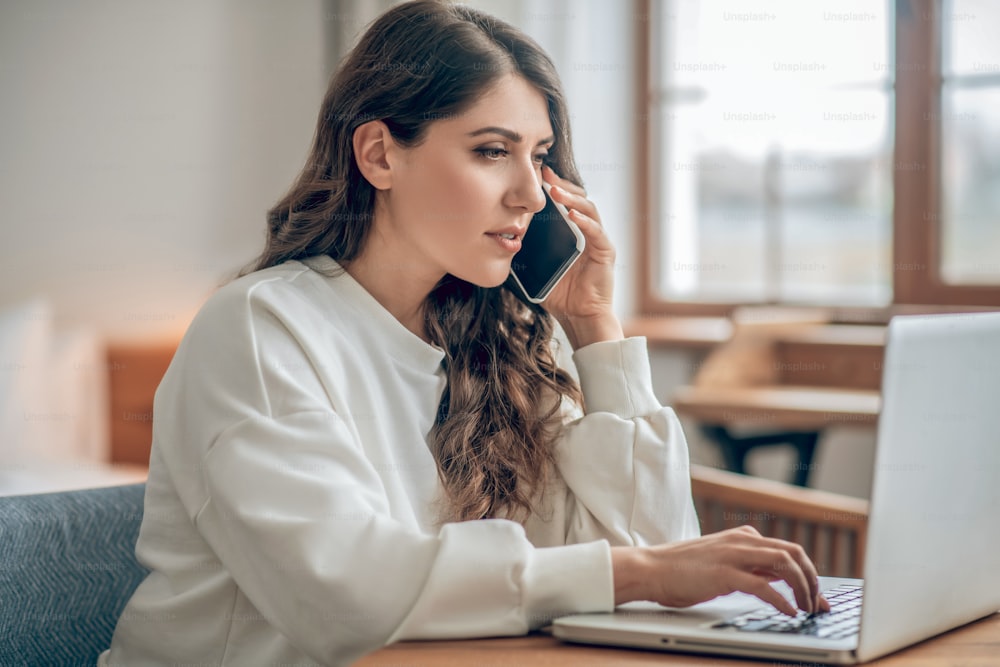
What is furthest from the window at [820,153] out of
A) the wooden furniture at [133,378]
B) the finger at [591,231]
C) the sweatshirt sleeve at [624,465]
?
the sweatshirt sleeve at [624,465]

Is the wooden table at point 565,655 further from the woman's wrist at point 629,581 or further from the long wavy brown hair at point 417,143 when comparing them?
the long wavy brown hair at point 417,143

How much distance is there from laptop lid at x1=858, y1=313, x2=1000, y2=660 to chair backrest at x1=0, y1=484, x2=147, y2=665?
0.81 meters

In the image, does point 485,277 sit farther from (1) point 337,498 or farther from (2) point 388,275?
(1) point 337,498

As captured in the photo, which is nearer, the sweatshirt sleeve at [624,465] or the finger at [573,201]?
the sweatshirt sleeve at [624,465]

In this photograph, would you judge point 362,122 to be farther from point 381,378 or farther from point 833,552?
point 833,552

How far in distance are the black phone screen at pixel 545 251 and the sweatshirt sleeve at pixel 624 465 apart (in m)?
0.15

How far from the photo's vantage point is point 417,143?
118 centimetres

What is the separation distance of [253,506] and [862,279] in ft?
9.37

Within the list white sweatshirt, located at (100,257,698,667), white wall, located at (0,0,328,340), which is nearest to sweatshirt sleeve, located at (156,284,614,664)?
white sweatshirt, located at (100,257,698,667)

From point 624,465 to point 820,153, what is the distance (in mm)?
2525

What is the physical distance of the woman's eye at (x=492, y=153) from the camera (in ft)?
3.84

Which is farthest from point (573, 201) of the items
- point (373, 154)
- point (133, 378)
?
point (133, 378)

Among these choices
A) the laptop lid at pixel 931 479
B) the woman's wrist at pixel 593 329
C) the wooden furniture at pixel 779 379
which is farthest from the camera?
the wooden furniture at pixel 779 379

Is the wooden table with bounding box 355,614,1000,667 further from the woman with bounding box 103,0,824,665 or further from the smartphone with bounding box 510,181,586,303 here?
the smartphone with bounding box 510,181,586,303
